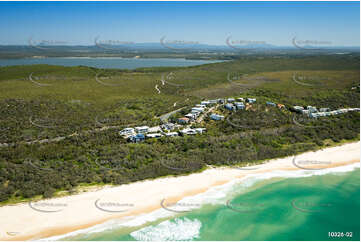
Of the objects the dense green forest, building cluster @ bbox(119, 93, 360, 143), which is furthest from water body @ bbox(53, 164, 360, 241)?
building cluster @ bbox(119, 93, 360, 143)

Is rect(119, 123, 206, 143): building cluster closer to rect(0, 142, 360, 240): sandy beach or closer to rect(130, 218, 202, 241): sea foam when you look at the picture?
rect(0, 142, 360, 240): sandy beach

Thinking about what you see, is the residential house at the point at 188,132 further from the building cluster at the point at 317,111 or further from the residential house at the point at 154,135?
the building cluster at the point at 317,111

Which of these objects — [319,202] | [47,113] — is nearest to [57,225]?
[319,202]

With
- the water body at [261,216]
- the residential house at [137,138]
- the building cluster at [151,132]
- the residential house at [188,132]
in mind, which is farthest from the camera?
the residential house at [188,132]

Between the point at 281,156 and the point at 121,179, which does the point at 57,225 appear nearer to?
the point at 121,179

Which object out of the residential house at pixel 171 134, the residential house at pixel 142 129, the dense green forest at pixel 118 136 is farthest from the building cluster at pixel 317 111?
the residential house at pixel 142 129

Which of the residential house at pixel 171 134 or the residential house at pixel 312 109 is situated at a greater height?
the residential house at pixel 312 109

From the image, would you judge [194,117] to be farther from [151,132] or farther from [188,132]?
[151,132]

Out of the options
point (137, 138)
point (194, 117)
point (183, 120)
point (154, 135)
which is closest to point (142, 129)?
point (154, 135)
